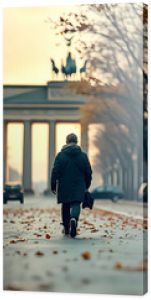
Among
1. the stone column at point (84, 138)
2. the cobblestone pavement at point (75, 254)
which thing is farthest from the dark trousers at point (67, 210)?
the stone column at point (84, 138)

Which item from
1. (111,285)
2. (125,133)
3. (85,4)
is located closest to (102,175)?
(125,133)

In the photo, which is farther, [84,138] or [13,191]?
[13,191]

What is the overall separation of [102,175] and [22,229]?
209 centimetres

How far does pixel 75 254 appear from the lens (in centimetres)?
1238

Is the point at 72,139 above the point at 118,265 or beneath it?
above

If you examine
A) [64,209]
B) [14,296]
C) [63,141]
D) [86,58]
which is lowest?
[14,296]

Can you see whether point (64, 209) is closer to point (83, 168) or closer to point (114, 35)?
point (83, 168)

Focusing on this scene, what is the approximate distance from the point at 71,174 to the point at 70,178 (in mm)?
53

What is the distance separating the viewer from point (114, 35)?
15.1m

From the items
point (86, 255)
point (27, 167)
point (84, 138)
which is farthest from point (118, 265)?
point (84, 138)

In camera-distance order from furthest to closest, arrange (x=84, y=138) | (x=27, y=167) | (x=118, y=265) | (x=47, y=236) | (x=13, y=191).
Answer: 1. (x=13, y=191)
2. (x=84, y=138)
3. (x=27, y=167)
4. (x=47, y=236)
5. (x=118, y=265)

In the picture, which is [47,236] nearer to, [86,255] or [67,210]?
[67,210]

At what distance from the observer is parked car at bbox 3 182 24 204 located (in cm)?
1389

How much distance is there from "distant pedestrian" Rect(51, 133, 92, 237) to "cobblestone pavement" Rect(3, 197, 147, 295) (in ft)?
0.83
